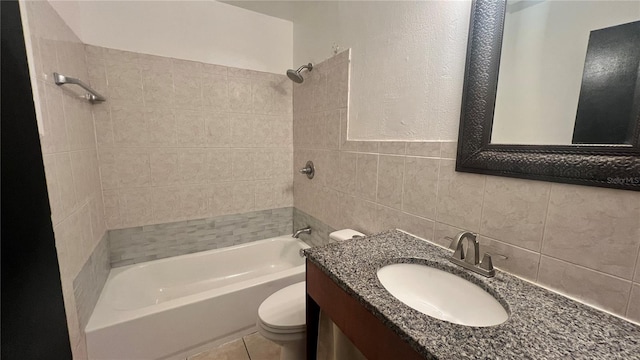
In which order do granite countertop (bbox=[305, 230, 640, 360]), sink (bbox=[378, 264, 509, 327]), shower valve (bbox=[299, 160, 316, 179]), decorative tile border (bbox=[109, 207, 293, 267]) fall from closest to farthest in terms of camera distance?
granite countertop (bbox=[305, 230, 640, 360])
sink (bbox=[378, 264, 509, 327])
decorative tile border (bbox=[109, 207, 293, 267])
shower valve (bbox=[299, 160, 316, 179])

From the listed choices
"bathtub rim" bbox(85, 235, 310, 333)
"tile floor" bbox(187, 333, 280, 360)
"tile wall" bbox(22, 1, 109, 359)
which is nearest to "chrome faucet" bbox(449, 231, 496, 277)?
"bathtub rim" bbox(85, 235, 310, 333)

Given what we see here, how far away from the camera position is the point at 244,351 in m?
1.51

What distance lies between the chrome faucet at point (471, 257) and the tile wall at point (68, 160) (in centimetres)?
143

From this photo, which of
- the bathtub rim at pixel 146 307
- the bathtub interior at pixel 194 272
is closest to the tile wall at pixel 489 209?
the bathtub rim at pixel 146 307

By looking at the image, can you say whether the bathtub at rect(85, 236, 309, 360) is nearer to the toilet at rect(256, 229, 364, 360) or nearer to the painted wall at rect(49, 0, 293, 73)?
the toilet at rect(256, 229, 364, 360)

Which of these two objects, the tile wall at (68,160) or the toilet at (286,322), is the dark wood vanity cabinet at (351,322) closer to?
the toilet at (286,322)

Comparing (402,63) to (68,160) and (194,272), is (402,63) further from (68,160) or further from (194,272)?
(194,272)

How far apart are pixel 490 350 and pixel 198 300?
4.71 feet

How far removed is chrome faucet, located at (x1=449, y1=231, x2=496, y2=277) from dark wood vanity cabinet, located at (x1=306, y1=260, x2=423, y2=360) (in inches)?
16.6

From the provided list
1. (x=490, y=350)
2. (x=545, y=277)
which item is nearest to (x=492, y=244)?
(x=545, y=277)

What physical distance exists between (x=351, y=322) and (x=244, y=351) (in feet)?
3.80

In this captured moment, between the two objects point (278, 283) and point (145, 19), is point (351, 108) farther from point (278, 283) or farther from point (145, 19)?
point (145, 19)

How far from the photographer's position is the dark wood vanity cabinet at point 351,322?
1.90 ft

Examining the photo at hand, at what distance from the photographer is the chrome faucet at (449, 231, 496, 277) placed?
801 millimetres
